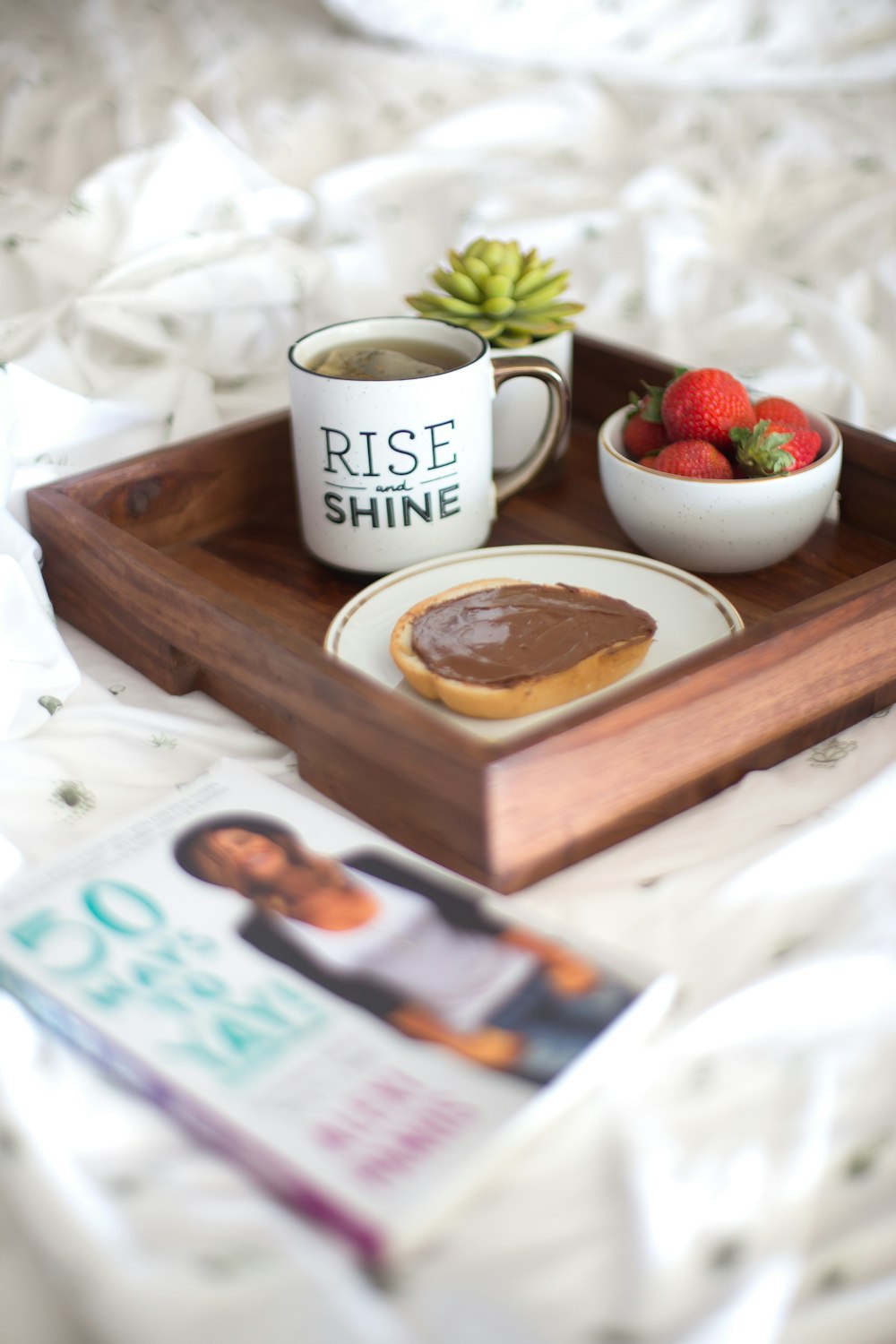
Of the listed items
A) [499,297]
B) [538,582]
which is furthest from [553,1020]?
[499,297]

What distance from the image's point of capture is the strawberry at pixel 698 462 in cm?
77

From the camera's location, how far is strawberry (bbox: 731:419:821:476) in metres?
0.76

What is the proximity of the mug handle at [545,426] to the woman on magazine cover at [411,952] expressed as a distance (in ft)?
1.11

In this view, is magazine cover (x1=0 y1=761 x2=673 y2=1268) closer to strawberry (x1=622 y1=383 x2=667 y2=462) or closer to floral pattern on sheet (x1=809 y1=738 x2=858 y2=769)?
floral pattern on sheet (x1=809 y1=738 x2=858 y2=769)

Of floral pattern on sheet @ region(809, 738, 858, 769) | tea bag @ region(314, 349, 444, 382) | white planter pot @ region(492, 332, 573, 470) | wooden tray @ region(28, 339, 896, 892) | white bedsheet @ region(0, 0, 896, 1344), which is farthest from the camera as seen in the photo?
white planter pot @ region(492, 332, 573, 470)

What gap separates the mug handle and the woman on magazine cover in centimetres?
34

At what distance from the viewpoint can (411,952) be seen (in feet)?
1.77

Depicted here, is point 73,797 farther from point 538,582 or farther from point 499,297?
point 499,297

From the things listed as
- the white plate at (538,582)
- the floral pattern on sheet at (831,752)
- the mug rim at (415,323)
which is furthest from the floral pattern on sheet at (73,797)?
the floral pattern on sheet at (831,752)

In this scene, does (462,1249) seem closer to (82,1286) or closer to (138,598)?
(82,1286)

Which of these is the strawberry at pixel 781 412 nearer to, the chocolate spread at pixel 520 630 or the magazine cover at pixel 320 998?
the chocolate spread at pixel 520 630

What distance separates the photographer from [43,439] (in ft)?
3.01

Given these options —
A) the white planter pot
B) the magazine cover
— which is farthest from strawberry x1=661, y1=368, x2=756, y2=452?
the magazine cover

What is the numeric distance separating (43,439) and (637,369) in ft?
1.43
